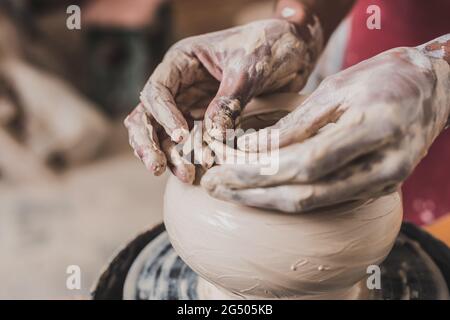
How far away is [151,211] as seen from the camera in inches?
99.4

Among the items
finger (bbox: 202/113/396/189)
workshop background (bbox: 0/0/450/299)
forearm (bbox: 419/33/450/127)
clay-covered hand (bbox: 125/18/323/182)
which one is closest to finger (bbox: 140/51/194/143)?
clay-covered hand (bbox: 125/18/323/182)

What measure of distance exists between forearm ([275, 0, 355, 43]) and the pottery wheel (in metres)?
0.53

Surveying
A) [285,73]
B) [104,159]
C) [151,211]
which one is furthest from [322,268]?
[104,159]

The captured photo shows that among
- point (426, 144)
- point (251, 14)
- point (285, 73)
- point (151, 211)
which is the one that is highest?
point (251, 14)

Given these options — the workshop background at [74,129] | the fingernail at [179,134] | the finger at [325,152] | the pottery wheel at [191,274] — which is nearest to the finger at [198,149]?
the fingernail at [179,134]

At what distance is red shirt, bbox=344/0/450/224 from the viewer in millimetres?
1314

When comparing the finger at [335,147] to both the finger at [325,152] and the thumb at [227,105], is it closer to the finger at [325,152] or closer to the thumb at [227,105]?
the finger at [325,152]

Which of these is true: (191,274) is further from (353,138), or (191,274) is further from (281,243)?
(353,138)

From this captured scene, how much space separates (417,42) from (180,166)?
0.79 m

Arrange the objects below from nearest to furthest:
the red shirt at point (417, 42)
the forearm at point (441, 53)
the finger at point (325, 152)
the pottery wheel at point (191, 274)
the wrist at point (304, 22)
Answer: the finger at point (325, 152)
the forearm at point (441, 53)
the pottery wheel at point (191, 274)
the wrist at point (304, 22)
the red shirt at point (417, 42)

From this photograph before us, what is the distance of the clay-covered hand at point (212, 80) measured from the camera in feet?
3.02

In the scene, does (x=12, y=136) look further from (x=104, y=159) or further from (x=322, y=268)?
(x=322, y=268)

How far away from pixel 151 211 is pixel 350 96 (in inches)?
73.2

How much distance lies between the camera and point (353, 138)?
2.37 feet
